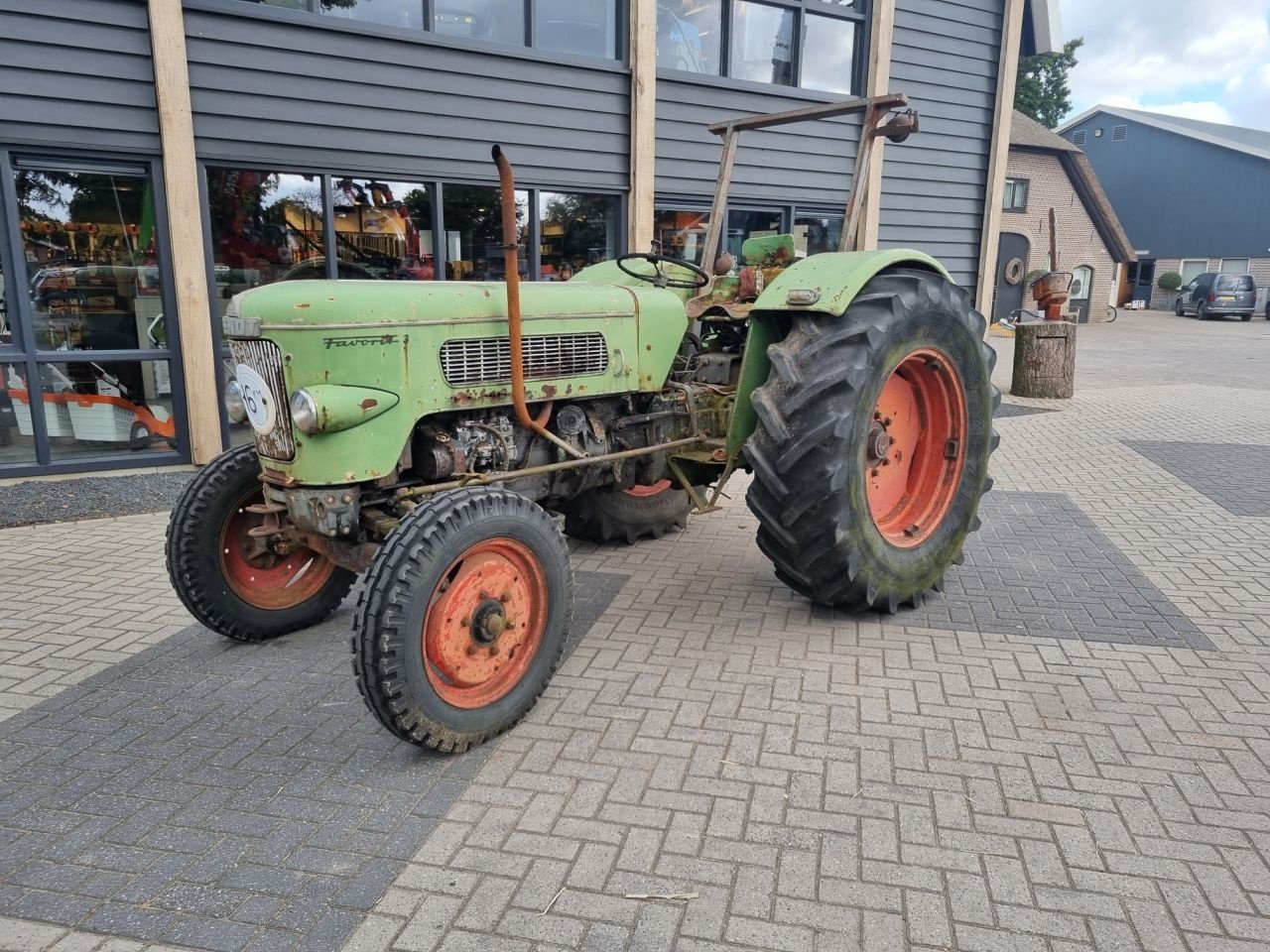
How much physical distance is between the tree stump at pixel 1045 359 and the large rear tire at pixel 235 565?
8891mm

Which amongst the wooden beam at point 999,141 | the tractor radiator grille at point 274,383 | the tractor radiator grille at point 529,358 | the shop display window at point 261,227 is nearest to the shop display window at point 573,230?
the shop display window at point 261,227

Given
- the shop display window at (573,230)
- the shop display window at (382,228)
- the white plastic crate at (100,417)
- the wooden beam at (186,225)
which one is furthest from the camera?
the shop display window at (573,230)

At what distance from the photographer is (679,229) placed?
8.31 m

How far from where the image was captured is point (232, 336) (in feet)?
9.66

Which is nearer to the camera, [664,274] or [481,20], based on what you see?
[664,274]

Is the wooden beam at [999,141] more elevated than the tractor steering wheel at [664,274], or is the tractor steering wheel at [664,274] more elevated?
the wooden beam at [999,141]

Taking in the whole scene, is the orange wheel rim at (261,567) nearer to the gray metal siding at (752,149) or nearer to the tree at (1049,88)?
the gray metal siding at (752,149)

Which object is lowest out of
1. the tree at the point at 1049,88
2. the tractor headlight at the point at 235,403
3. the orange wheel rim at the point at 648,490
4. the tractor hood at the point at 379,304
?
the orange wheel rim at the point at 648,490

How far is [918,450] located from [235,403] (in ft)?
10.0

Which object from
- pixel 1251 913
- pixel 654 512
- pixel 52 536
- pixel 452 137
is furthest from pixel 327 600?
pixel 452 137

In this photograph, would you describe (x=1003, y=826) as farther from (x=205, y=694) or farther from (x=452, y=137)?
(x=452, y=137)

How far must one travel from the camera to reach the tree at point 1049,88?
132 ft

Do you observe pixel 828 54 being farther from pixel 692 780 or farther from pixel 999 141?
pixel 692 780

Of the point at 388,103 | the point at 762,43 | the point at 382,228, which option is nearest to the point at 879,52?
the point at 762,43
